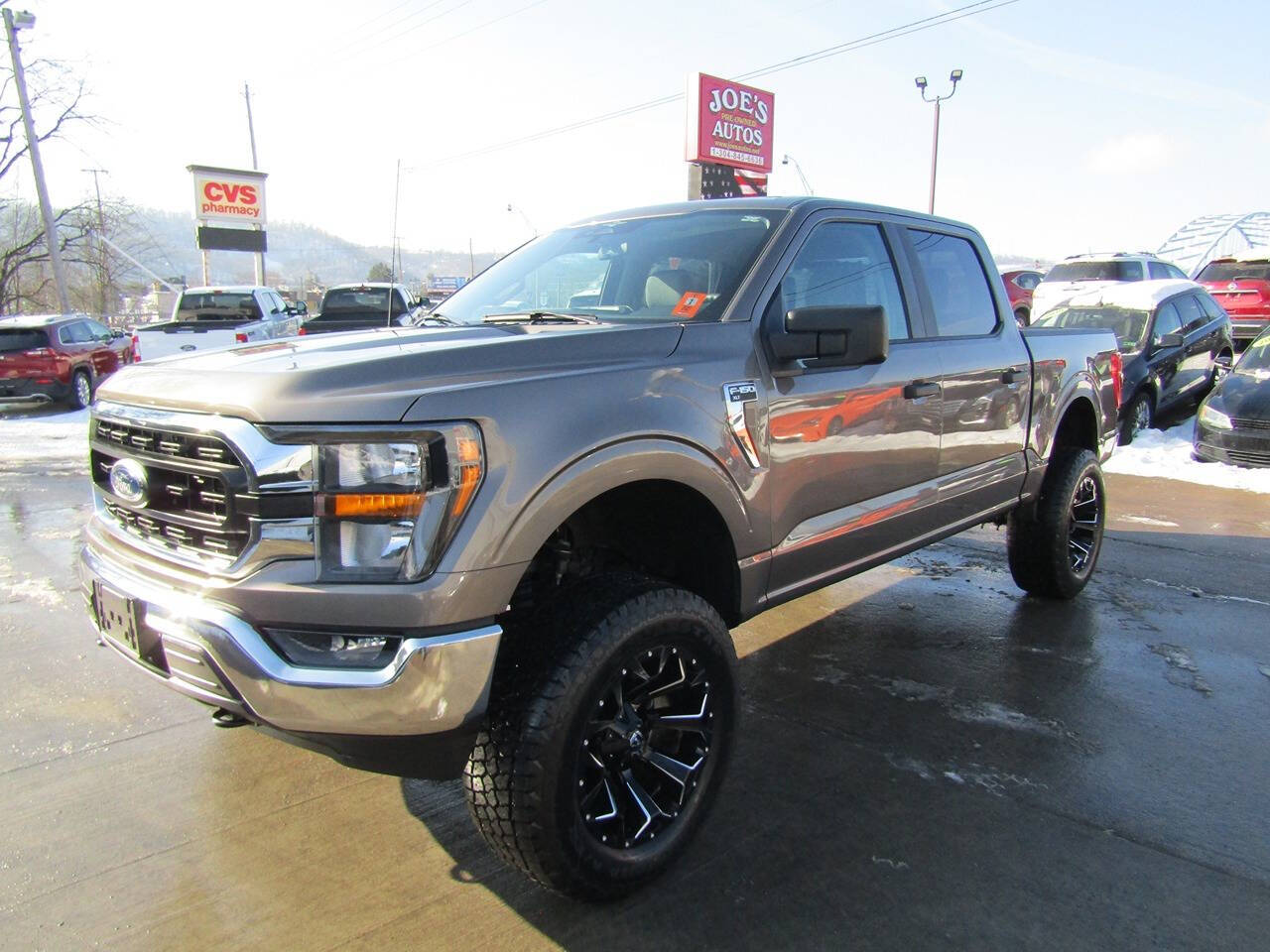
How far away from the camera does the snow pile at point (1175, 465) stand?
336 inches

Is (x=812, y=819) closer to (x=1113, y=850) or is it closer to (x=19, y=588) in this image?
(x=1113, y=850)

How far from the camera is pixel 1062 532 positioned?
4852 millimetres

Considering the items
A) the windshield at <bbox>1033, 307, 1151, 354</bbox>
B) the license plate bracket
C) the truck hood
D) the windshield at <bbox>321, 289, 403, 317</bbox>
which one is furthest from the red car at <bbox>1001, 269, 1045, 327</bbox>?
the license plate bracket

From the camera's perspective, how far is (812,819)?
2877mm

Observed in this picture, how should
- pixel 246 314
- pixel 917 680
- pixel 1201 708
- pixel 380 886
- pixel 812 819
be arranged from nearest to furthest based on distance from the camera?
pixel 380 886, pixel 812 819, pixel 1201 708, pixel 917 680, pixel 246 314

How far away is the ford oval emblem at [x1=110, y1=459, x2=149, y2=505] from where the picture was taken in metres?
2.42

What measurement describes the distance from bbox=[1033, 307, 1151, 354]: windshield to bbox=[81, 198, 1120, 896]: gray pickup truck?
26.9 feet

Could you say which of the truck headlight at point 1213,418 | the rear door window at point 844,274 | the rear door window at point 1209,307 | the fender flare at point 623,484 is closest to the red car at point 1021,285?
the rear door window at point 1209,307

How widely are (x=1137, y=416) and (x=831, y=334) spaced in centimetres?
915

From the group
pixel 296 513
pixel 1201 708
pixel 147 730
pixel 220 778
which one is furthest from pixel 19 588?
pixel 1201 708

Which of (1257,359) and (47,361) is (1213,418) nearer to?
(1257,359)

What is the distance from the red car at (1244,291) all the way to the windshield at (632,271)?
1657 centimetres

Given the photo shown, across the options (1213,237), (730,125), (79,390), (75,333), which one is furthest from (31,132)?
(1213,237)

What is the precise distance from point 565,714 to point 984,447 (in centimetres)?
276
